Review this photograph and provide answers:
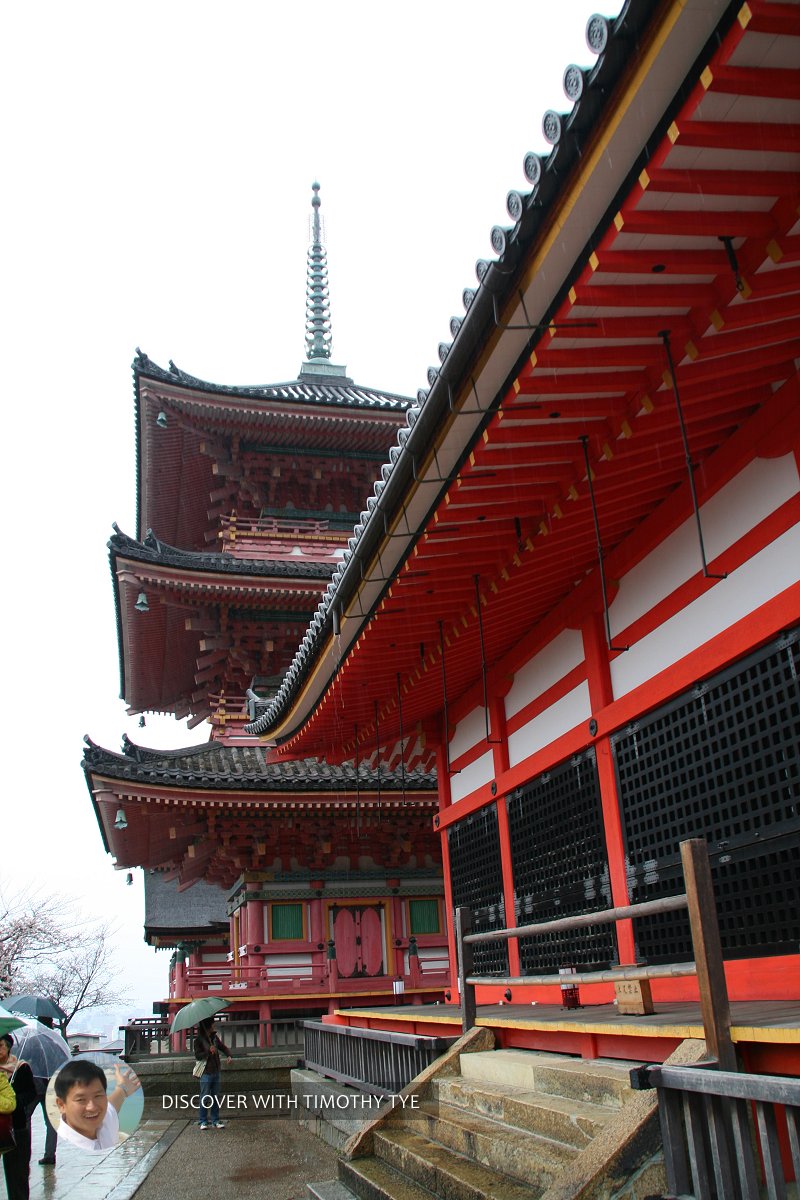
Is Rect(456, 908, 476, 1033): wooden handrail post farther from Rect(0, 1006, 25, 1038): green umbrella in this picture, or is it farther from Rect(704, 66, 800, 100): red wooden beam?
Rect(704, 66, 800, 100): red wooden beam

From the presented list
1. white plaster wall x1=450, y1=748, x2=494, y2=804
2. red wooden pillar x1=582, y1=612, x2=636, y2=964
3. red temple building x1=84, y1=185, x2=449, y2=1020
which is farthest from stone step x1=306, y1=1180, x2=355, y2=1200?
red temple building x1=84, y1=185, x2=449, y2=1020

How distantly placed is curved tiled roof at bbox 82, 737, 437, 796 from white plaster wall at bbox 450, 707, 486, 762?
286 cm

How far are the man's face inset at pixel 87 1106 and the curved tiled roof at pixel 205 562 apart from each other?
1311cm

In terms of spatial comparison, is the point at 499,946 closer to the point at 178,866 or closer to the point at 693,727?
the point at 693,727

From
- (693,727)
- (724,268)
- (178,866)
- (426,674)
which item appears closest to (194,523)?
(178,866)

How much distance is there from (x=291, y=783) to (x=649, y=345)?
12.1 meters

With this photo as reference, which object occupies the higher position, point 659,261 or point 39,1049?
point 659,261

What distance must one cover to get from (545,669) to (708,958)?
17.2 feet

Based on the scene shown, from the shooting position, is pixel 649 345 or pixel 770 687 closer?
pixel 649 345

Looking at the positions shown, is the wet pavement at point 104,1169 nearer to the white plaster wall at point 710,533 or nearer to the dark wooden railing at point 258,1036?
the dark wooden railing at point 258,1036

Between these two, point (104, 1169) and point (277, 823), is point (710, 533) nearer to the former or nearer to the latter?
point (104, 1169)

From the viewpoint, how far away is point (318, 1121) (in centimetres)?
1066

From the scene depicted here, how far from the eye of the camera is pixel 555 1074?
5.28 m

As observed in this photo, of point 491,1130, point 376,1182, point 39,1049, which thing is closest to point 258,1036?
point 39,1049
